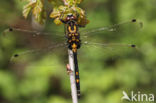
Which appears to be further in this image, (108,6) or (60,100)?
(108,6)

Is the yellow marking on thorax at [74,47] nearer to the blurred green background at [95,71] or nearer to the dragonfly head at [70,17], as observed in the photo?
the dragonfly head at [70,17]

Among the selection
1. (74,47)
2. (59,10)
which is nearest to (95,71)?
(74,47)

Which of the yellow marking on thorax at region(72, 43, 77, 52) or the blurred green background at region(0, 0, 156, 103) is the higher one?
the yellow marking on thorax at region(72, 43, 77, 52)

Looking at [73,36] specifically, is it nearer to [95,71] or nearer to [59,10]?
[59,10]

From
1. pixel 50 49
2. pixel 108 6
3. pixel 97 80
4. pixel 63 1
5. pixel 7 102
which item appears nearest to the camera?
pixel 63 1

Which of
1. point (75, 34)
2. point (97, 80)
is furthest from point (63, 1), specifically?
point (97, 80)

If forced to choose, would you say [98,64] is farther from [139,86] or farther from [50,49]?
[50,49]

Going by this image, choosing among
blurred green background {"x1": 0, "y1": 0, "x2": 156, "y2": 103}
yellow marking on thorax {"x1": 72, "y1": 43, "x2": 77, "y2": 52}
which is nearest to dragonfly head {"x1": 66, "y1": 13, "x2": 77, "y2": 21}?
yellow marking on thorax {"x1": 72, "y1": 43, "x2": 77, "y2": 52}

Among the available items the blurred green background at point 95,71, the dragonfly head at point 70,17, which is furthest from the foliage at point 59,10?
the blurred green background at point 95,71

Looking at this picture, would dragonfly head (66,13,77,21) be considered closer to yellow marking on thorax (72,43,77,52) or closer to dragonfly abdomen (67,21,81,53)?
dragonfly abdomen (67,21,81,53)

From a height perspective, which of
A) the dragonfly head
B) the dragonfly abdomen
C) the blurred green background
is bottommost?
the blurred green background

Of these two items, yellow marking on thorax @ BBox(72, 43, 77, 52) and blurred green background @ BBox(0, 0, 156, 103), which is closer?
yellow marking on thorax @ BBox(72, 43, 77, 52)
